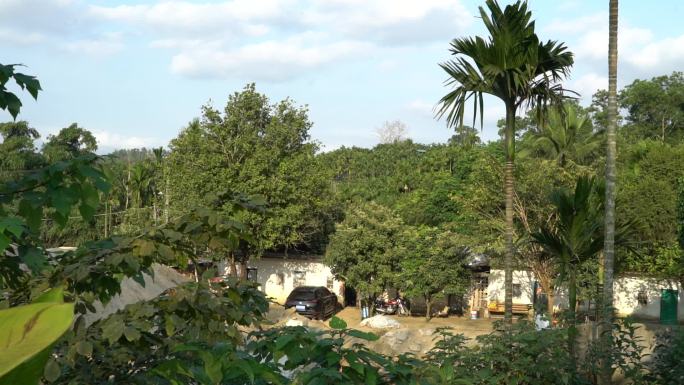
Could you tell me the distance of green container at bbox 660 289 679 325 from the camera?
88.1 feet

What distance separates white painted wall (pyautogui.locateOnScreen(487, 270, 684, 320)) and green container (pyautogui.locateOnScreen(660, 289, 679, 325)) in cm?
40

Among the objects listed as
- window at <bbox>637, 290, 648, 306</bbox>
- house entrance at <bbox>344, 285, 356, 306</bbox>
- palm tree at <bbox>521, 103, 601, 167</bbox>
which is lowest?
house entrance at <bbox>344, 285, 356, 306</bbox>

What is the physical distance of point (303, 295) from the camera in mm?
28172

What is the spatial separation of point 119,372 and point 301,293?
2534 centimetres

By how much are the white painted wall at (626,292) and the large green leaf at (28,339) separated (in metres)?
28.4

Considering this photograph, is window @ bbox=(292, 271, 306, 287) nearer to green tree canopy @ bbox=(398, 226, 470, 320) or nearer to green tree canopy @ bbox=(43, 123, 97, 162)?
green tree canopy @ bbox=(398, 226, 470, 320)

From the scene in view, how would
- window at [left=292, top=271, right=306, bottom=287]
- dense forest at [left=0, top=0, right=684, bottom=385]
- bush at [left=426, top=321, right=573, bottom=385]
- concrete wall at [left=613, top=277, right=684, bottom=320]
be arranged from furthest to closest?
window at [left=292, top=271, right=306, bottom=287] < concrete wall at [left=613, top=277, right=684, bottom=320] < bush at [left=426, top=321, right=573, bottom=385] < dense forest at [left=0, top=0, right=684, bottom=385]

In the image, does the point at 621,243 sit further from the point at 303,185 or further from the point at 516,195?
the point at 303,185

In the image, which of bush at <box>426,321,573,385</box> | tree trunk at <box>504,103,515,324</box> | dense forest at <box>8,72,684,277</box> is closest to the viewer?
bush at <box>426,321,573,385</box>

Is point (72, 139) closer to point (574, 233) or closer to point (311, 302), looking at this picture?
point (311, 302)

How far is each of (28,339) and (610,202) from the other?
985cm

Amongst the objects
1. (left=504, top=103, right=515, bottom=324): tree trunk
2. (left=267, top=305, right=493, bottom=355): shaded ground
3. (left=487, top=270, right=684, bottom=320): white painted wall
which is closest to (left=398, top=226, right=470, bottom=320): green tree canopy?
(left=267, top=305, right=493, bottom=355): shaded ground

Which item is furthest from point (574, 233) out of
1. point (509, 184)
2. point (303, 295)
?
point (303, 295)

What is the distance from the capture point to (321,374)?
238 cm
